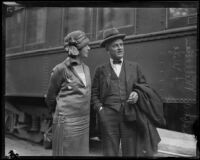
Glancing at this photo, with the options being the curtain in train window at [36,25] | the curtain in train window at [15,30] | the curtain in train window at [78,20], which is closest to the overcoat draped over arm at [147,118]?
the curtain in train window at [78,20]

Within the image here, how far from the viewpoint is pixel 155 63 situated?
434 centimetres

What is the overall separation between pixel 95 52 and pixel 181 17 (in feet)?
4.12

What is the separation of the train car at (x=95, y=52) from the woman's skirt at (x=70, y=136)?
0.51ft

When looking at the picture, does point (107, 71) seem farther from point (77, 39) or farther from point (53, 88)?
point (53, 88)

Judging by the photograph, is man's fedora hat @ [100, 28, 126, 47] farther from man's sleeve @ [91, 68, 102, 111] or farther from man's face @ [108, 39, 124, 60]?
man's sleeve @ [91, 68, 102, 111]

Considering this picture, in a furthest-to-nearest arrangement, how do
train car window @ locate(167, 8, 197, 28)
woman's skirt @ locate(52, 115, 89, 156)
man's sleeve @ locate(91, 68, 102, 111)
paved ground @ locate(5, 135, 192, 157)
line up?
paved ground @ locate(5, 135, 192, 157), man's sleeve @ locate(91, 68, 102, 111), woman's skirt @ locate(52, 115, 89, 156), train car window @ locate(167, 8, 197, 28)

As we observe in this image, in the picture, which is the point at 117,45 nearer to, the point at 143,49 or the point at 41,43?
the point at 143,49

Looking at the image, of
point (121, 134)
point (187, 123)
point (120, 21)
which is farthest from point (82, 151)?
point (120, 21)

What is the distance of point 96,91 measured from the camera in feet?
14.6

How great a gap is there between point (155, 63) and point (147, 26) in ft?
1.69

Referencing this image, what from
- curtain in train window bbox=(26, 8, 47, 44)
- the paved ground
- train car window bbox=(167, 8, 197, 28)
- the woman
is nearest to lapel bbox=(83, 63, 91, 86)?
the woman

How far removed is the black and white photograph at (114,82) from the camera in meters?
4.29

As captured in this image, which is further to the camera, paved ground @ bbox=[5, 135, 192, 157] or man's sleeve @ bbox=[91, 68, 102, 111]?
paved ground @ bbox=[5, 135, 192, 157]

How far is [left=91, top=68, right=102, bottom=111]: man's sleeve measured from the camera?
4430mm
